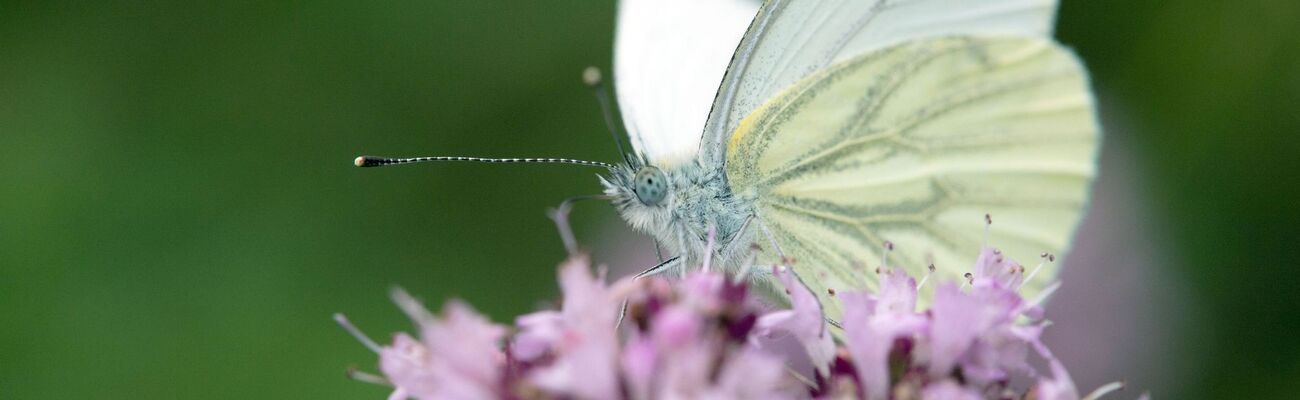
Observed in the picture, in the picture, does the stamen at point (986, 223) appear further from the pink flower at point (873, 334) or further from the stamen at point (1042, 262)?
the pink flower at point (873, 334)

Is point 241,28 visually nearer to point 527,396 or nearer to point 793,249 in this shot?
point 793,249

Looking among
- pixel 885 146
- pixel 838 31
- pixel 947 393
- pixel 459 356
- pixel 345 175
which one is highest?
pixel 345 175

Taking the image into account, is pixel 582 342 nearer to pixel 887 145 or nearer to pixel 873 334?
pixel 873 334

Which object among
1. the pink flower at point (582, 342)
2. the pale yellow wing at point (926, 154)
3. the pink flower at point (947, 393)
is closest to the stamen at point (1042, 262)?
the pale yellow wing at point (926, 154)

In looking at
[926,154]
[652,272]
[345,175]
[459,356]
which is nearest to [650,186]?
[652,272]

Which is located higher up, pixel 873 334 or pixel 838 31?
pixel 838 31
